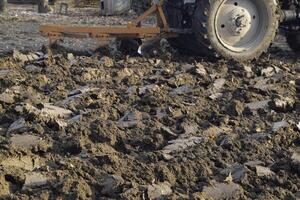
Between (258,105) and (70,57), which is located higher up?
(258,105)

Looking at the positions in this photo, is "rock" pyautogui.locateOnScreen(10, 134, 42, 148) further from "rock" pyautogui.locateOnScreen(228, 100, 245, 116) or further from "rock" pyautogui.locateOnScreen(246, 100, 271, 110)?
"rock" pyautogui.locateOnScreen(246, 100, 271, 110)

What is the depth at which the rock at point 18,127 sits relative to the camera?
15.7ft

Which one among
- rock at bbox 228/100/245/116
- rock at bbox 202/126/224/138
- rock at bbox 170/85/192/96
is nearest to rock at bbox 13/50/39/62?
rock at bbox 170/85/192/96

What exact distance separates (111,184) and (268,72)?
404 cm

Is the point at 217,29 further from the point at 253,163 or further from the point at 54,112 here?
the point at 253,163

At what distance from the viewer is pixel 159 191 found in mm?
3777

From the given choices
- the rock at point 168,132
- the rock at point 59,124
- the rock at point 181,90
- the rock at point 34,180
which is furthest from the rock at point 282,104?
the rock at point 34,180

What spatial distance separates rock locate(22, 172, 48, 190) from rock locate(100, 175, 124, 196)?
1.20 ft

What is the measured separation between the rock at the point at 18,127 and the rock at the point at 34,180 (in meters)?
0.89

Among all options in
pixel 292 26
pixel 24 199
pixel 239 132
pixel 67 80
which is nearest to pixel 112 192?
pixel 24 199

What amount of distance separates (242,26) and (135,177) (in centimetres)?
452

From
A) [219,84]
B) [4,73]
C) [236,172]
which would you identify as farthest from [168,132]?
[4,73]

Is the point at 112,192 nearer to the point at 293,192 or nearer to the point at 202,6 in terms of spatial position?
the point at 293,192

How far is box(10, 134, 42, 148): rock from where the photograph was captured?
444 cm
